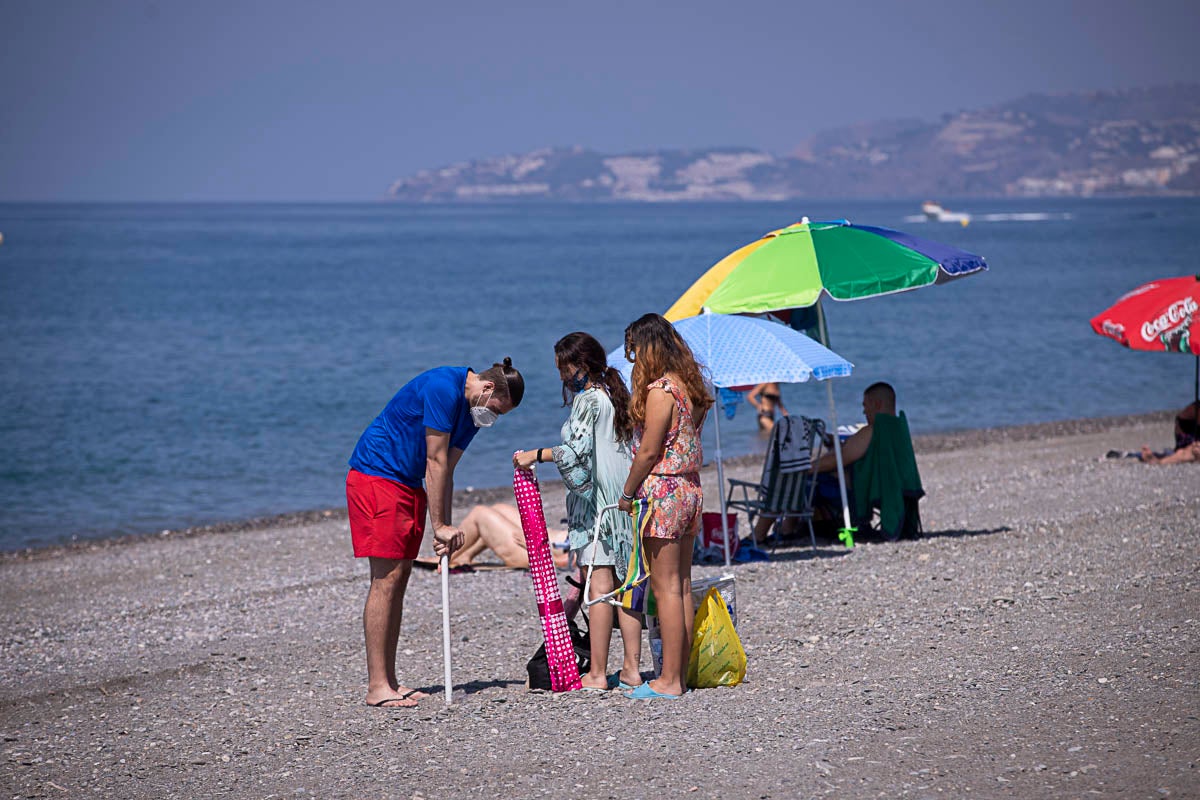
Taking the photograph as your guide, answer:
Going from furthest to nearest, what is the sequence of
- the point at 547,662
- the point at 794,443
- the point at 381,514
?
the point at 794,443 < the point at 547,662 < the point at 381,514

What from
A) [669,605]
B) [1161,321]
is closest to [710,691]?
[669,605]

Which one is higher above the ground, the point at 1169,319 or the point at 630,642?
the point at 1169,319

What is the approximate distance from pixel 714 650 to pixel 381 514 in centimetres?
161

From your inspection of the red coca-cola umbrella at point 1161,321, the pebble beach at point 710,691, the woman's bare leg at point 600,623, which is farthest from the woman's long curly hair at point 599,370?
the red coca-cola umbrella at point 1161,321

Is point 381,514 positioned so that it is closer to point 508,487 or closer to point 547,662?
point 547,662

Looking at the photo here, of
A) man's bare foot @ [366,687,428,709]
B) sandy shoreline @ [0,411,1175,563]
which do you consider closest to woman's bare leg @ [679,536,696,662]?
man's bare foot @ [366,687,428,709]

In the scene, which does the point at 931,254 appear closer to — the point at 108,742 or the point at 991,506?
the point at 991,506

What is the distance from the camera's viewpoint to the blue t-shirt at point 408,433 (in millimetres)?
5398

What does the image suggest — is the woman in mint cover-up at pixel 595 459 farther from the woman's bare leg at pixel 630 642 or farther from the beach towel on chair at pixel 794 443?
the beach towel on chair at pixel 794 443

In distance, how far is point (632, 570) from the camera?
5.52 metres

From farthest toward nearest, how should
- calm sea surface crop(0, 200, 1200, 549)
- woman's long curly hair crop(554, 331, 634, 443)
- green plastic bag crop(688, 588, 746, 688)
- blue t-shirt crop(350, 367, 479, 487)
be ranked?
calm sea surface crop(0, 200, 1200, 549) → green plastic bag crop(688, 588, 746, 688) → woman's long curly hair crop(554, 331, 634, 443) → blue t-shirt crop(350, 367, 479, 487)

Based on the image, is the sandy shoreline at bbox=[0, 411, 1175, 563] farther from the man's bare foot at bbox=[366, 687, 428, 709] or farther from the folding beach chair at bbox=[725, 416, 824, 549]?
the man's bare foot at bbox=[366, 687, 428, 709]

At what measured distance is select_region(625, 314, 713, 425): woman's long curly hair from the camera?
536 cm

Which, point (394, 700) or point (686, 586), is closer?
point (686, 586)
